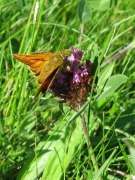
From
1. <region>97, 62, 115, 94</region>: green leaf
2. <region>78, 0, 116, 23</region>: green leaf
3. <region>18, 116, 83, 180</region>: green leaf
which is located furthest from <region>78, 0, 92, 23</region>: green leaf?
<region>18, 116, 83, 180</region>: green leaf

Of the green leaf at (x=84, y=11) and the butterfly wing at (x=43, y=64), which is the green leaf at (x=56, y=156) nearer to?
the butterfly wing at (x=43, y=64)

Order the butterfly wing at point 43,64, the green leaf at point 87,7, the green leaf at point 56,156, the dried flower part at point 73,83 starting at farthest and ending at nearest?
the green leaf at point 87,7 → the green leaf at point 56,156 → the dried flower part at point 73,83 → the butterfly wing at point 43,64

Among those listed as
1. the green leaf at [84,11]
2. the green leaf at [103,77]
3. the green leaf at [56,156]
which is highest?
the green leaf at [84,11]

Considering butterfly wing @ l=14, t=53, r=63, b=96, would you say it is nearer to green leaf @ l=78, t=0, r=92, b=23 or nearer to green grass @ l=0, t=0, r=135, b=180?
green grass @ l=0, t=0, r=135, b=180

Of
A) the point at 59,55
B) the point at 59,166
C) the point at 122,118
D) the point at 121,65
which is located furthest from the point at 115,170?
the point at 121,65

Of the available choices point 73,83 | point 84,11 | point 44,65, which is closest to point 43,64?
point 44,65

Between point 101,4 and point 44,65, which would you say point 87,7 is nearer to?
point 101,4

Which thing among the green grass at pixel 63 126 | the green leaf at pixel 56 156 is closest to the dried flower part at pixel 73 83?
the green grass at pixel 63 126
